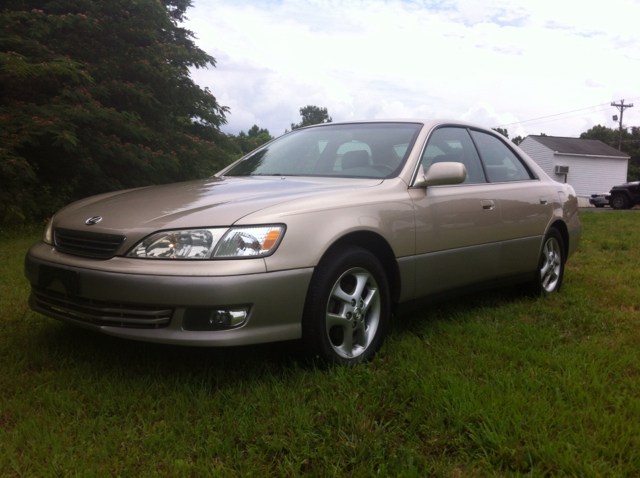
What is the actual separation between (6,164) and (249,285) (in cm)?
763

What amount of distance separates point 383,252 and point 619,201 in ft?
86.6

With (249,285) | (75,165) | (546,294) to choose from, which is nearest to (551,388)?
(249,285)

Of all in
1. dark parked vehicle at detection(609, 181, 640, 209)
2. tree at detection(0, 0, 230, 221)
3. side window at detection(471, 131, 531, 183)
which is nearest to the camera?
side window at detection(471, 131, 531, 183)

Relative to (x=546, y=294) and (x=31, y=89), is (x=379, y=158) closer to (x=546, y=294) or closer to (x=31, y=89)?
(x=546, y=294)

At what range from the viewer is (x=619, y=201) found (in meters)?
26.2

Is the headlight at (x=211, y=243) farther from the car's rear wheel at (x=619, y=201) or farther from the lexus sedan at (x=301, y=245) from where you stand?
the car's rear wheel at (x=619, y=201)

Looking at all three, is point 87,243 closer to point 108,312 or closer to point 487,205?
point 108,312

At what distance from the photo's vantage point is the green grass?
2135 millimetres

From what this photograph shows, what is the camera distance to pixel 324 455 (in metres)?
2.15

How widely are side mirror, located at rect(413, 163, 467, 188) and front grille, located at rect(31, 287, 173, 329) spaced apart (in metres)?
1.74

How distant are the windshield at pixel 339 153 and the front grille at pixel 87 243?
1444mm

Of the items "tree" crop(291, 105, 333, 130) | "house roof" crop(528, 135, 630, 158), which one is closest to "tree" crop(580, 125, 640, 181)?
"house roof" crop(528, 135, 630, 158)

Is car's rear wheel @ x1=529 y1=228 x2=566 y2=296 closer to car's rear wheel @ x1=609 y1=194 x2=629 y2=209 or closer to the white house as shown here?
car's rear wheel @ x1=609 y1=194 x2=629 y2=209

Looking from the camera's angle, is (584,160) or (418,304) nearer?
(418,304)
